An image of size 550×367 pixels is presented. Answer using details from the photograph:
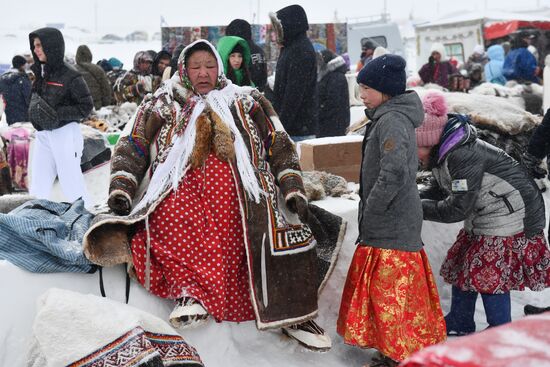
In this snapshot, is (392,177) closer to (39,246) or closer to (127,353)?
(127,353)

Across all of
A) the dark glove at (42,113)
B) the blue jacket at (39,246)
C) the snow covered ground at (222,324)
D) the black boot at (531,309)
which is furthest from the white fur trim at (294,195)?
the dark glove at (42,113)

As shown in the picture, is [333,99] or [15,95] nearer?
[333,99]

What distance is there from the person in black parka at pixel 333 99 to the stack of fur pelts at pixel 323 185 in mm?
1618

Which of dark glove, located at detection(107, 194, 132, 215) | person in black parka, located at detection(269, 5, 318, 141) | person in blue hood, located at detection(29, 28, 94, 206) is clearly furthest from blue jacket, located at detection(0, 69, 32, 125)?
dark glove, located at detection(107, 194, 132, 215)

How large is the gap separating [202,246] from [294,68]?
7.52ft

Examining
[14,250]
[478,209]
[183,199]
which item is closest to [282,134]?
[183,199]

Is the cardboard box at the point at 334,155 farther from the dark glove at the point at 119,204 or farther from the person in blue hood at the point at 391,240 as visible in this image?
the dark glove at the point at 119,204

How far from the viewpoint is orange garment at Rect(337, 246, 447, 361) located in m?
3.08

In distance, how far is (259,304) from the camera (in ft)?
9.99

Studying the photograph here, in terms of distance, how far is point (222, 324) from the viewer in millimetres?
3195

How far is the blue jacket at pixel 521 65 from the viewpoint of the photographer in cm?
1091

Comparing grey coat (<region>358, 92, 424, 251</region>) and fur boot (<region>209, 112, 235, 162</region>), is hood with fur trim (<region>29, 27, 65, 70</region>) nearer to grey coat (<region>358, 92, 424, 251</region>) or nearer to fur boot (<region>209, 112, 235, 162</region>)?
fur boot (<region>209, 112, 235, 162</region>)

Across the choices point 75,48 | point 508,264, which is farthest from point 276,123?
point 75,48

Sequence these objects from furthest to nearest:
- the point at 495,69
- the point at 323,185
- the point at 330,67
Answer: the point at 495,69 < the point at 330,67 < the point at 323,185
